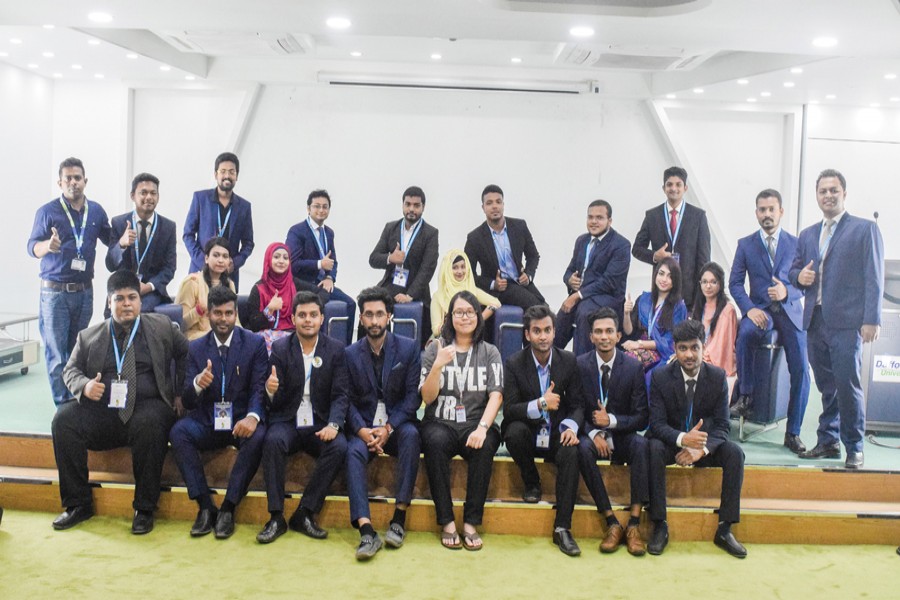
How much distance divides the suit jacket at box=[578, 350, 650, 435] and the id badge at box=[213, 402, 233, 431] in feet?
5.83

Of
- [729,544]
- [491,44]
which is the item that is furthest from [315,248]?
[729,544]

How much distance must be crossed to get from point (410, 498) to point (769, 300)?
2.57m

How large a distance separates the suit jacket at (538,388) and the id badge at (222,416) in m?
1.38

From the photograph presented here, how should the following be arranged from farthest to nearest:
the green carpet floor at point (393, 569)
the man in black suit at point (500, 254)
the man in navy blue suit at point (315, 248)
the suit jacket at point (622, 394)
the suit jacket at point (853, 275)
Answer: the man in black suit at point (500, 254)
the man in navy blue suit at point (315, 248)
the suit jacket at point (853, 275)
the suit jacket at point (622, 394)
the green carpet floor at point (393, 569)

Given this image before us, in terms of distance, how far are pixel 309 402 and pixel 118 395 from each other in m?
0.93

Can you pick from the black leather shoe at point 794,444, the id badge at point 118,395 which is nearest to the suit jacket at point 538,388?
the black leather shoe at point 794,444

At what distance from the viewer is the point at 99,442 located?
3963mm

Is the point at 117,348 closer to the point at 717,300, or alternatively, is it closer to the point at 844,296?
the point at 717,300

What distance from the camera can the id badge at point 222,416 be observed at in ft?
12.9

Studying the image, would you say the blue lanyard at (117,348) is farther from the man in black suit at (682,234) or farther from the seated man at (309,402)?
the man in black suit at (682,234)

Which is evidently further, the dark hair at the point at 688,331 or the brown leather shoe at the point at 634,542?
the dark hair at the point at 688,331

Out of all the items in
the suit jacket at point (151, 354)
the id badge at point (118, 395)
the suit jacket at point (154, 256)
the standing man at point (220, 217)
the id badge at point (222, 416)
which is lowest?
the id badge at point (222, 416)

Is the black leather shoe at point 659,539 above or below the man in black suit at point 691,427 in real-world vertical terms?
below

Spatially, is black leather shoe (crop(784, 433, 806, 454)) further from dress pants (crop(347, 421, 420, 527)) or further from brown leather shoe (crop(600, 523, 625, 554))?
dress pants (crop(347, 421, 420, 527))
